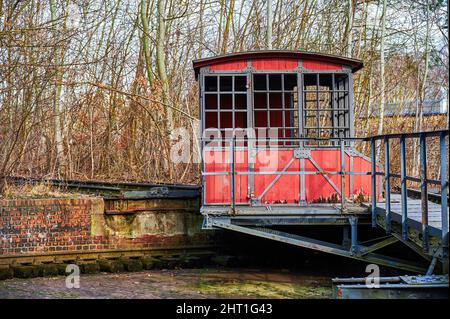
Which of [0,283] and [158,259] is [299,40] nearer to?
[158,259]

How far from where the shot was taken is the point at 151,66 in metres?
21.4

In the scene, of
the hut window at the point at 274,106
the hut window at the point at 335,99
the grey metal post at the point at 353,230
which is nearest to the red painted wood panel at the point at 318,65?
the hut window at the point at 335,99

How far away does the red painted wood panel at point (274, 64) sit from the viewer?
1137 centimetres

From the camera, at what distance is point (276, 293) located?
9688mm

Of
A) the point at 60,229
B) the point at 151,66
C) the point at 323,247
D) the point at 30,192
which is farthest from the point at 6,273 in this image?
the point at 151,66

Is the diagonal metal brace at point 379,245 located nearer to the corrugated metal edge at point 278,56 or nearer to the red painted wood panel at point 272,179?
the red painted wood panel at point 272,179

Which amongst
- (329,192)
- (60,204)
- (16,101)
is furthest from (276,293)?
(16,101)

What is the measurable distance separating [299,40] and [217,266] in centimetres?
1175

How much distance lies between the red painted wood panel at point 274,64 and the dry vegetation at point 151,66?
292 inches

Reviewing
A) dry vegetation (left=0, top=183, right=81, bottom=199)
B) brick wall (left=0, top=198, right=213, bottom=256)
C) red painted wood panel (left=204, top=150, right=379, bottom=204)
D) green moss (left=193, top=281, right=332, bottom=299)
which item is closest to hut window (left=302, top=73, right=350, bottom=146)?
red painted wood panel (left=204, top=150, right=379, bottom=204)

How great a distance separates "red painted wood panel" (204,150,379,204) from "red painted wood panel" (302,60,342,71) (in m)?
1.65

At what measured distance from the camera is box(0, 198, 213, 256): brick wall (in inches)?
457

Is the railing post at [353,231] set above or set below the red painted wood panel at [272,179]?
below

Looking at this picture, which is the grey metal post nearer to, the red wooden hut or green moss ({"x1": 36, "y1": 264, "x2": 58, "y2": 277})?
the red wooden hut
